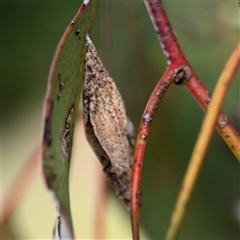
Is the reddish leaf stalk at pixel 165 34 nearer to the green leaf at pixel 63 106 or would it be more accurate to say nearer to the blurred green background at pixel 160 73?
the green leaf at pixel 63 106

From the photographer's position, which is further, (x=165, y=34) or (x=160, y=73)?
(x=160, y=73)

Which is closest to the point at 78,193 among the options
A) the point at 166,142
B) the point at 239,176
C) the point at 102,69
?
the point at 166,142

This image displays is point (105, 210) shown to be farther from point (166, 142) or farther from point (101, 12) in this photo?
point (101, 12)

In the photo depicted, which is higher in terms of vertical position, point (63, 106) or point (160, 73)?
point (63, 106)

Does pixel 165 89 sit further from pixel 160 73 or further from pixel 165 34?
pixel 160 73

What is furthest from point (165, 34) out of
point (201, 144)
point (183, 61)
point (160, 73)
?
point (160, 73)

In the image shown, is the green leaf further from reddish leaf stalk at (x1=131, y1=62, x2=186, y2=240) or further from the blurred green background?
the blurred green background

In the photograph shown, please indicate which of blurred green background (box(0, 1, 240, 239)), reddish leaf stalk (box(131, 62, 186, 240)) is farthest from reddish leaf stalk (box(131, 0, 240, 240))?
blurred green background (box(0, 1, 240, 239))

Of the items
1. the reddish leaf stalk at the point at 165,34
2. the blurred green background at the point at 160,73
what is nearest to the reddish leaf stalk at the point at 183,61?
the reddish leaf stalk at the point at 165,34
